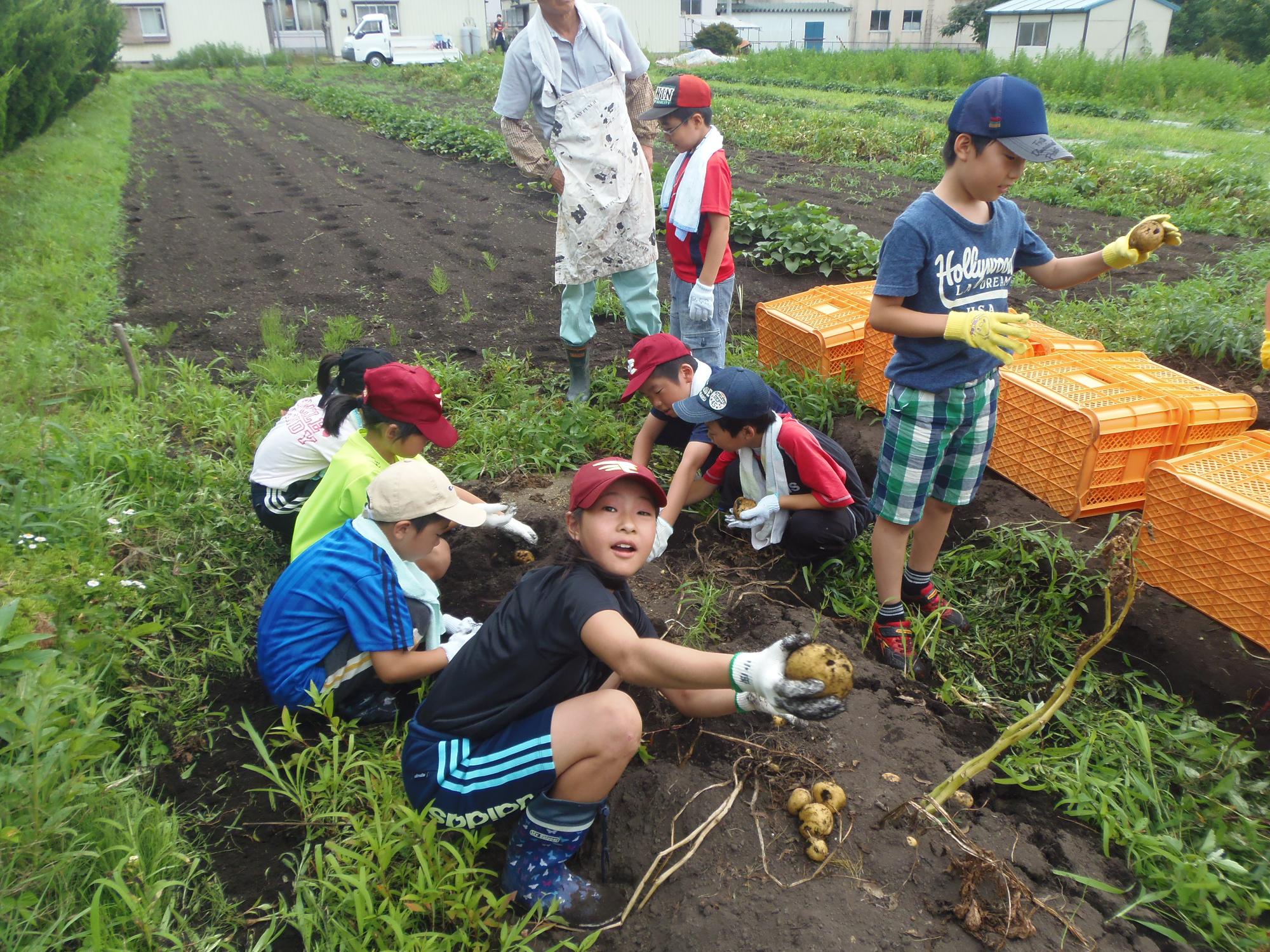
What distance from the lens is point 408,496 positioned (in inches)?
87.0

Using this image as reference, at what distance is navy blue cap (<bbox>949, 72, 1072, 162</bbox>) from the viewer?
7.15 feet

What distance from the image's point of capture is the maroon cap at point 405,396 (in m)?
2.57

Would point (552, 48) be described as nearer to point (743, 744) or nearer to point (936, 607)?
point (936, 607)

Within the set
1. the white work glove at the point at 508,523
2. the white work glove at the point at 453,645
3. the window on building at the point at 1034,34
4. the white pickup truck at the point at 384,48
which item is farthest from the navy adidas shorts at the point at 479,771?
the window on building at the point at 1034,34

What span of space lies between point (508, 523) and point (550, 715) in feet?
4.59

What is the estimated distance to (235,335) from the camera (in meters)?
5.47

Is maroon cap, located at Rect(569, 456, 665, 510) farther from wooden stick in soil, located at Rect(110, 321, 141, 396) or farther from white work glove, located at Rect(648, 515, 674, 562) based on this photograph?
wooden stick in soil, located at Rect(110, 321, 141, 396)

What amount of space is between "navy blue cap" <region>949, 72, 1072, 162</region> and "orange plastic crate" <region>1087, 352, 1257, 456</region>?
1.46 m

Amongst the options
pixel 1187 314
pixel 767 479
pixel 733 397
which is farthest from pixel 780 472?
pixel 1187 314

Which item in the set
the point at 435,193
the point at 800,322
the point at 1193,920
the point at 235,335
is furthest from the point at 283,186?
the point at 1193,920

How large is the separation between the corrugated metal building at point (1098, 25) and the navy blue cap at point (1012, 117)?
Result: 29485 mm

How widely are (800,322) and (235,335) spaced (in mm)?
3578

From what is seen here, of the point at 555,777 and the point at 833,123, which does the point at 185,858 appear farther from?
the point at 833,123

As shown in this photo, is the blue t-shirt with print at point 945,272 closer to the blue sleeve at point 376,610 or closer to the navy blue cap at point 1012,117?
the navy blue cap at point 1012,117
